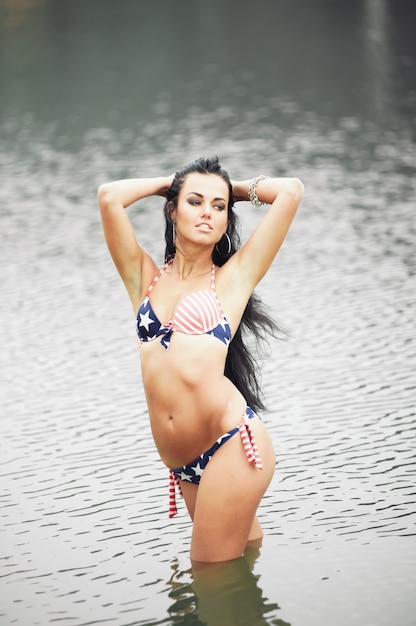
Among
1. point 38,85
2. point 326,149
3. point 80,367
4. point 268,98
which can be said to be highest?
point 38,85

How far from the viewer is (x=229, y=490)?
13.5ft

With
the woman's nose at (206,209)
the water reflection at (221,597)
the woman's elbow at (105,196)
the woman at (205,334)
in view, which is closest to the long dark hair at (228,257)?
the woman at (205,334)

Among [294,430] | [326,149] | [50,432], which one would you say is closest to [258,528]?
[294,430]

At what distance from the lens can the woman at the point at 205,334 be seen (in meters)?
4.13

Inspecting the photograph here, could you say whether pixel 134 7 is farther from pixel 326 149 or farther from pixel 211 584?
pixel 211 584

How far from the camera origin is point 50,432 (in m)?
6.48

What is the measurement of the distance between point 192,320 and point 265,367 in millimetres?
3237

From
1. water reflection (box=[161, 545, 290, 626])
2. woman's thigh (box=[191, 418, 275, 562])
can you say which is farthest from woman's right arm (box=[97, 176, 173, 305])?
water reflection (box=[161, 545, 290, 626])

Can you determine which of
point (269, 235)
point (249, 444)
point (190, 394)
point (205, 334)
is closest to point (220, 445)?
point (249, 444)

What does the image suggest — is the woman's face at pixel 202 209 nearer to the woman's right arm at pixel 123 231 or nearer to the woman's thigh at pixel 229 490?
the woman's right arm at pixel 123 231

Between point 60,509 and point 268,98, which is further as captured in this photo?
point 268,98

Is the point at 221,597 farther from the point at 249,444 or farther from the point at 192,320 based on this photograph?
the point at 192,320

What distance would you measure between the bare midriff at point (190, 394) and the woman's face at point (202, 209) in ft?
1.30

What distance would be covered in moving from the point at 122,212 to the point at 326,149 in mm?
9957
